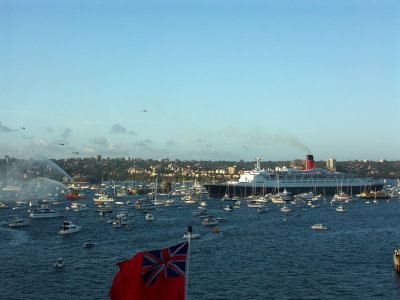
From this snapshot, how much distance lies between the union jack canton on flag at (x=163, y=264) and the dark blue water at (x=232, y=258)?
1514 cm

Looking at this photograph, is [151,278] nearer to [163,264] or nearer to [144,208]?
[163,264]

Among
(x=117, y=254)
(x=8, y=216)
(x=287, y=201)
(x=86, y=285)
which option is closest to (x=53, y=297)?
(x=86, y=285)

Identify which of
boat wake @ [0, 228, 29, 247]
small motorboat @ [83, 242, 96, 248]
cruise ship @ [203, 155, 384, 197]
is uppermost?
cruise ship @ [203, 155, 384, 197]

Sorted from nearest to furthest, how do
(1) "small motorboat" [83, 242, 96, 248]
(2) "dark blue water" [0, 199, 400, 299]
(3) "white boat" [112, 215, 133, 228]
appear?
1. (2) "dark blue water" [0, 199, 400, 299]
2. (1) "small motorboat" [83, 242, 96, 248]
3. (3) "white boat" [112, 215, 133, 228]

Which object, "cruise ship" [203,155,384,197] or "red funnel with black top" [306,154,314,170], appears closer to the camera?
"cruise ship" [203,155,384,197]

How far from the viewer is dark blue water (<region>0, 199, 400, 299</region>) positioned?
97.2 ft

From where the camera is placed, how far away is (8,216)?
7431 cm

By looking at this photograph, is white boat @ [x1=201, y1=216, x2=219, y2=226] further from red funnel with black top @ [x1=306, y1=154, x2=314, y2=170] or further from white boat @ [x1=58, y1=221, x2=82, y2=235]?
red funnel with black top @ [x1=306, y1=154, x2=314, y2=170]

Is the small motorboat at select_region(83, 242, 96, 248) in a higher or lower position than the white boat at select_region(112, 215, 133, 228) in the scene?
lower

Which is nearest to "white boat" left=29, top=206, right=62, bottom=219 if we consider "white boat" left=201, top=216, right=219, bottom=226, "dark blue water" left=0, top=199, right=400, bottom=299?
"dark blue water" left=0, top=199, right=400, bottom=299

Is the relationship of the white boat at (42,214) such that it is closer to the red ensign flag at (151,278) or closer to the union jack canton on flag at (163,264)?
the red ensign flag at (151,278)

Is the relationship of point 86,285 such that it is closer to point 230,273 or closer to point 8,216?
point 230,273

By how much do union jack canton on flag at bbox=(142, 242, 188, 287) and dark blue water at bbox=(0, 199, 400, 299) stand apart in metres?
15.1

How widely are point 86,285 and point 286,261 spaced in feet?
55.7
